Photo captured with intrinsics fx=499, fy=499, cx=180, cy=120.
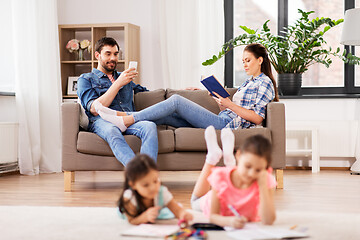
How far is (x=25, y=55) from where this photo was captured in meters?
4.48

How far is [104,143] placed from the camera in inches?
128

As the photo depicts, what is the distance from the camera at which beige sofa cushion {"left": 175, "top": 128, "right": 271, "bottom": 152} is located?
10.7 ft

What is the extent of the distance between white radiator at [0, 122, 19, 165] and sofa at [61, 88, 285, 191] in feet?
3.77

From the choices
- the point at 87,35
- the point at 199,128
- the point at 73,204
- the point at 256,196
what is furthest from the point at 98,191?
the point at 87,35

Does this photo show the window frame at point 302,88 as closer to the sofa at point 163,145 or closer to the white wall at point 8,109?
the sofa at point 163,145

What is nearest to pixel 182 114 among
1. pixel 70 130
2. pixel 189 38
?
pixel 70 130

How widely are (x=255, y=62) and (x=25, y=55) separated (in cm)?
220

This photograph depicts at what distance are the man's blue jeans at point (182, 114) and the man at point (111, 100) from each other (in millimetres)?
99

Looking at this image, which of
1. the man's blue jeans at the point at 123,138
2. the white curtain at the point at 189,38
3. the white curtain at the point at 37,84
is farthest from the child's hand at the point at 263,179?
the white curtain at the point at 189,38

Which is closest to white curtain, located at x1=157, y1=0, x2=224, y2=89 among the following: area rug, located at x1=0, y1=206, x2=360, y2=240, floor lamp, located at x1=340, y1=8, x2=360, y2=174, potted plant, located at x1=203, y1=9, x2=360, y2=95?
potted plant, located at x1=203, y1=9, x2=360, y2=95

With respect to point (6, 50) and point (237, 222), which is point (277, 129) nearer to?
point (237, 222)

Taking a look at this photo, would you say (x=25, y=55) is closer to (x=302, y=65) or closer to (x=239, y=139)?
(x=239, y=139)

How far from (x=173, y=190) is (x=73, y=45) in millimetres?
2411

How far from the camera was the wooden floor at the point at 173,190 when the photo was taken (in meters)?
2.78
